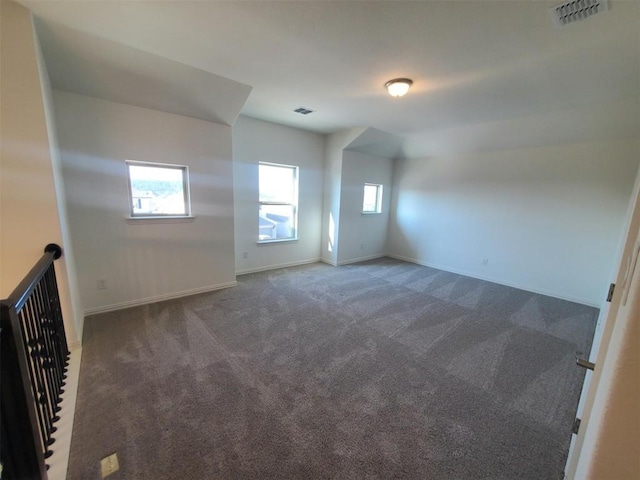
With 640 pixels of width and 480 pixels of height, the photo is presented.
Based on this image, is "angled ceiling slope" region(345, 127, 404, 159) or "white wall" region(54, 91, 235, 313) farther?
"angled ceiling slope" region(345, 127, 404, 159)

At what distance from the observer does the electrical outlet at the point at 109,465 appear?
4.38 feet

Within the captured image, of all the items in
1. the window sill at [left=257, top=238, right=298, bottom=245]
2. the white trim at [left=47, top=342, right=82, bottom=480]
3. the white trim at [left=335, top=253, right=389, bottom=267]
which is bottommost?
the white trim at [left=47, top=342, right=82, bottom=480]

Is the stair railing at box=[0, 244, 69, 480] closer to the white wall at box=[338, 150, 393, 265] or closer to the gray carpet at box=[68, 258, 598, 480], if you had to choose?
the gray carpet at box=[68, 258, 598, 480]

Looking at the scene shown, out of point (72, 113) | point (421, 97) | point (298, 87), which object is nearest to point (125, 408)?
point (72, 113)

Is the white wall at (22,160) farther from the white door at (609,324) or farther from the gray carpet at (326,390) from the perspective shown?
the white door at (609,324)

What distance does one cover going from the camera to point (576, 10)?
1.62 m

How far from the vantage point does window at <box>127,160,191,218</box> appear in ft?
10.1

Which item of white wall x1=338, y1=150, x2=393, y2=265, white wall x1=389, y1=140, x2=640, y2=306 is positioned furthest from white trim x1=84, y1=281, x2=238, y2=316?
white wall x1=389, y1=140, x2=640, y2=306

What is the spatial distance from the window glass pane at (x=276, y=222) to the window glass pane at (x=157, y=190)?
53.7 inches

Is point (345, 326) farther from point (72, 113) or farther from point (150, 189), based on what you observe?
point (72, 113)

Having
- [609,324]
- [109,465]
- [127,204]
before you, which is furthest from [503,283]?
[127,204]

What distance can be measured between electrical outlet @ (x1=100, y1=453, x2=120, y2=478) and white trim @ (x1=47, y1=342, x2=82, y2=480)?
0.15 m

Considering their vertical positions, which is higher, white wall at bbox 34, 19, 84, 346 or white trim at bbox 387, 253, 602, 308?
white wall at bbox 34, 19, 84, 346

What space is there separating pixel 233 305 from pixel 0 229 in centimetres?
206
